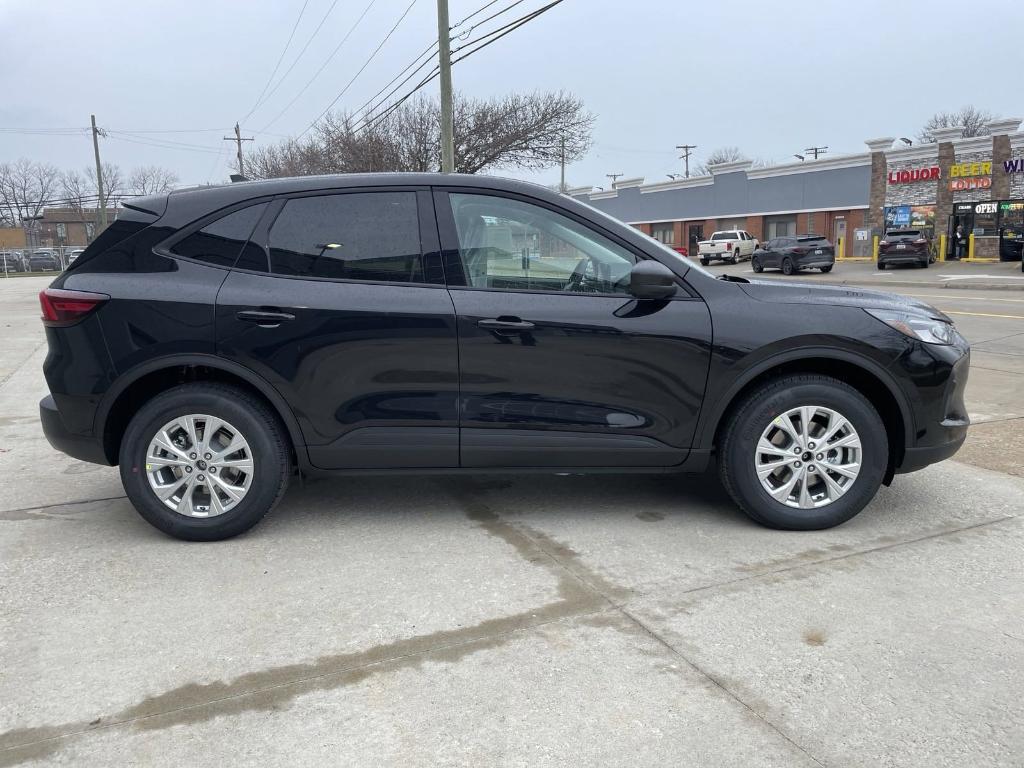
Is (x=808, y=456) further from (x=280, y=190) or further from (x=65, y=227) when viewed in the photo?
(x=65, y=227)

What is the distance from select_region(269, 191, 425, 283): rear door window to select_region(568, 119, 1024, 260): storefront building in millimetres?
35251

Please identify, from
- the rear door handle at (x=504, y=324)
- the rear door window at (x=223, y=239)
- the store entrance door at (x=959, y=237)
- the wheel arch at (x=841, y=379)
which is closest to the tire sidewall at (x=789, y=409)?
the wheel arch at (x=841, y=379)

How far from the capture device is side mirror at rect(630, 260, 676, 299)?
3836 millimetres

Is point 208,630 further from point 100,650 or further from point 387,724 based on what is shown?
point 387,724

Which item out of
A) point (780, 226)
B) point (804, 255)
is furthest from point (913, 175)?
point (804, 255)

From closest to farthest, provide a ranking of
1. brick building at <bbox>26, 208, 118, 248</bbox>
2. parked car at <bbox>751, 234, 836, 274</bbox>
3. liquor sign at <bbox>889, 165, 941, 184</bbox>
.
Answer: parked car at <bbox>751, 234, 836, 274</bbox> < liquor sign at <bbox>889, 165, 941, 184</bbox> < brick building at <bbox>26, 208, 118, 248</bbox>

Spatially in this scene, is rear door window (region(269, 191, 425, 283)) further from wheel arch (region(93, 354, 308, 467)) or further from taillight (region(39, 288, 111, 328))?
taillight (region(39, 288, 111, 328))

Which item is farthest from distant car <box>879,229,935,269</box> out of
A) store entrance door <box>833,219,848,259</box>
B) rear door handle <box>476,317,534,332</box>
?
rear door handle <box>476,317,534,332</box>

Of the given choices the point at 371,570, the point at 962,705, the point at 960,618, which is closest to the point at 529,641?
the point at 371,570

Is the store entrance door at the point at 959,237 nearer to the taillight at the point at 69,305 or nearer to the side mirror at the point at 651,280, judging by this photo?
the side mirror at the point at 651,280

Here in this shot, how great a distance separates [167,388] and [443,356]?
1.39 m

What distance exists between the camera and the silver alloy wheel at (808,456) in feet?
13.1

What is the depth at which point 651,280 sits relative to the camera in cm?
383

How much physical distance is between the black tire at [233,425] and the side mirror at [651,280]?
1.85m
